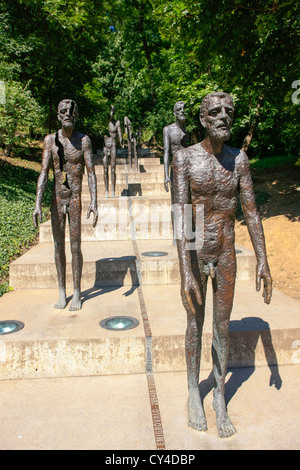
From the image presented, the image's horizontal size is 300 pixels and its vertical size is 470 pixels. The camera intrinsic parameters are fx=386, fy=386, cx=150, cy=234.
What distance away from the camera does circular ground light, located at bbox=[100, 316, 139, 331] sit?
4.20 metres

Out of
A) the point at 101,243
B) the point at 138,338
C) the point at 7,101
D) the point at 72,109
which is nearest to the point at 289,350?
the point at 138,338

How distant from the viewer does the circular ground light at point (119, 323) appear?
4.20m

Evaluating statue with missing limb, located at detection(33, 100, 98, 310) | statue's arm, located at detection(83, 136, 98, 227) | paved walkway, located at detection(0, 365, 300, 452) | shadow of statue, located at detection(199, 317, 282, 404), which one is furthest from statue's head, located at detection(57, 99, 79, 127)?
shadow of statue, located at detection(199, 317, 282, 404)

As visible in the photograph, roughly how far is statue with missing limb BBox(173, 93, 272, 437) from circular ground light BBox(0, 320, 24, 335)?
6.98ft

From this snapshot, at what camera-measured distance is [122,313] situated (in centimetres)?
475

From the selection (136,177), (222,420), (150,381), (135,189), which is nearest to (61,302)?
(150,381)

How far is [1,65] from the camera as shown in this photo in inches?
493

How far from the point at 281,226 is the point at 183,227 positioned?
7621 millimetres

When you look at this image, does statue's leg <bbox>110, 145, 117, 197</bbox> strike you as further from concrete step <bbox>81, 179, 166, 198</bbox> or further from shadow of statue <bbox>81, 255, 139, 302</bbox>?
shadow of statue <bbox>81, 255, 139, 302</bbox>

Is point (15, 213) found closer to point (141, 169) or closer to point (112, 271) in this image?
point (112, 271)

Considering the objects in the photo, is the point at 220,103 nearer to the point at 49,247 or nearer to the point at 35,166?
the point at 49,247

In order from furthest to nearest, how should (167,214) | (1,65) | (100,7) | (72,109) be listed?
(100,7)
(1,65)
(167,214)
(72,109)

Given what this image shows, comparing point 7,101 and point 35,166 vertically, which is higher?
point 7,101

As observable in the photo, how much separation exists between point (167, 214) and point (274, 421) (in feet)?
24.4
